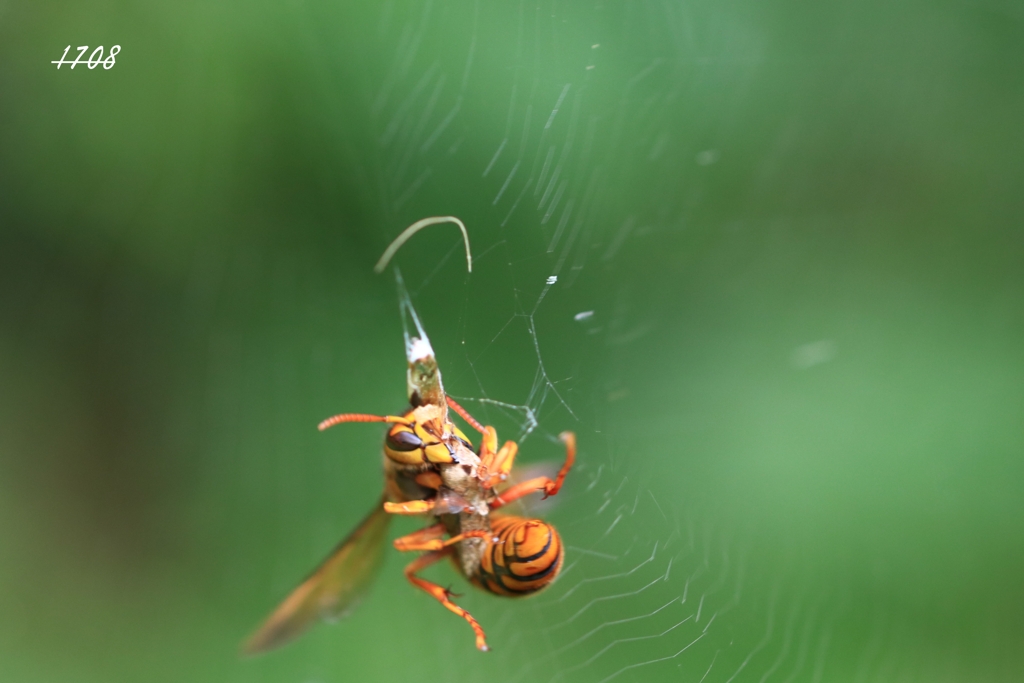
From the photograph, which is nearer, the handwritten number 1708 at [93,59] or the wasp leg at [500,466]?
the wasp leg at [500,466]

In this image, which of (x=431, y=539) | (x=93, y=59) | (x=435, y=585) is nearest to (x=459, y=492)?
(x=431, y=539)

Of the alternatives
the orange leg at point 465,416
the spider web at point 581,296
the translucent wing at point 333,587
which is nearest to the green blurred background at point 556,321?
the spider web at point 581,296

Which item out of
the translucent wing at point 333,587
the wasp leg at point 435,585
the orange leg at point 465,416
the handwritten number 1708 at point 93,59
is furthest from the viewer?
the handwritten number 1708 at point 93,59

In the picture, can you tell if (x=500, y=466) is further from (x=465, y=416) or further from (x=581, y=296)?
(x=581, y=296)

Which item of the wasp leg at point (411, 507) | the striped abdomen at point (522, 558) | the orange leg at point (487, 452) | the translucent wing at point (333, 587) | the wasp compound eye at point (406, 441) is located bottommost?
the translucent wing at point (333, 587)

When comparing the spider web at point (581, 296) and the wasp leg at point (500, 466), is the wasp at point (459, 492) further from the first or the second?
the spider web at point (581, 296)

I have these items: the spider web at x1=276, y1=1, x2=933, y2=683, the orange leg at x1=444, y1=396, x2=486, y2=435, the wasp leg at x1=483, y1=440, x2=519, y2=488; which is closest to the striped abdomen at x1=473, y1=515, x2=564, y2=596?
the wasp leg at x1=483, y1=440, x2=519, y2=488
